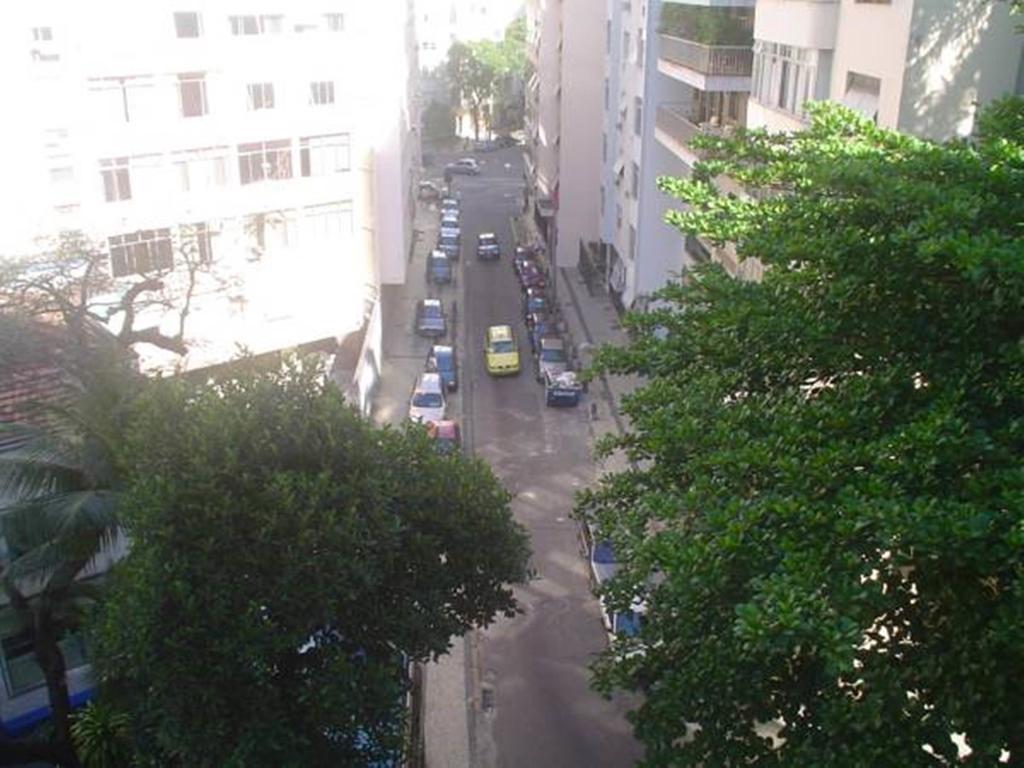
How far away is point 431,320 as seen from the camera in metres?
39.9

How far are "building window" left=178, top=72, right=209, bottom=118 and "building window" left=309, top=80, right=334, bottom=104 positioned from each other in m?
3.73

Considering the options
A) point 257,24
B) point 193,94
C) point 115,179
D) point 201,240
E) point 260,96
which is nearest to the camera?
point 115,179

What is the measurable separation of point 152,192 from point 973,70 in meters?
21.0

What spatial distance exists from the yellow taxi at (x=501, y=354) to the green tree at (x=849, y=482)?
24660 mm

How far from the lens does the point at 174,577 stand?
31.3ft

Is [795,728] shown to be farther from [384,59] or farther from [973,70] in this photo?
[384,59]

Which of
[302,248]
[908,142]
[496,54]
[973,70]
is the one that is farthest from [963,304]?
[496,54]

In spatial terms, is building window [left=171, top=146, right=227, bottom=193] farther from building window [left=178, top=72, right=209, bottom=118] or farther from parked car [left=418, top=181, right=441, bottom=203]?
parked car [left=418, top=181, right=441, bottom=203]

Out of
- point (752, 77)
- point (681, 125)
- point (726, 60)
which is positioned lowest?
point (681, 125)

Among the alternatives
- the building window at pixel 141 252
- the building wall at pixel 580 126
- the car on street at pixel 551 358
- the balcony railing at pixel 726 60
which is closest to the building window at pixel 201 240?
the building window at pixel 141 252

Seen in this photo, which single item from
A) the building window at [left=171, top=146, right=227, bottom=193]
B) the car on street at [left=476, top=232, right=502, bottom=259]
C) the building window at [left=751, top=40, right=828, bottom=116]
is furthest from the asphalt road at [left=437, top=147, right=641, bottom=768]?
the car on street at [left=476, top=232, right=502, bottom=259]

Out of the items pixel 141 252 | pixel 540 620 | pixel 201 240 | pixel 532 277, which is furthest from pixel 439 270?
pixel 540 620

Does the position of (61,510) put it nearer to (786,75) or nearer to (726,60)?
(786,75)

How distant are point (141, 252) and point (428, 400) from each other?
9448mm
